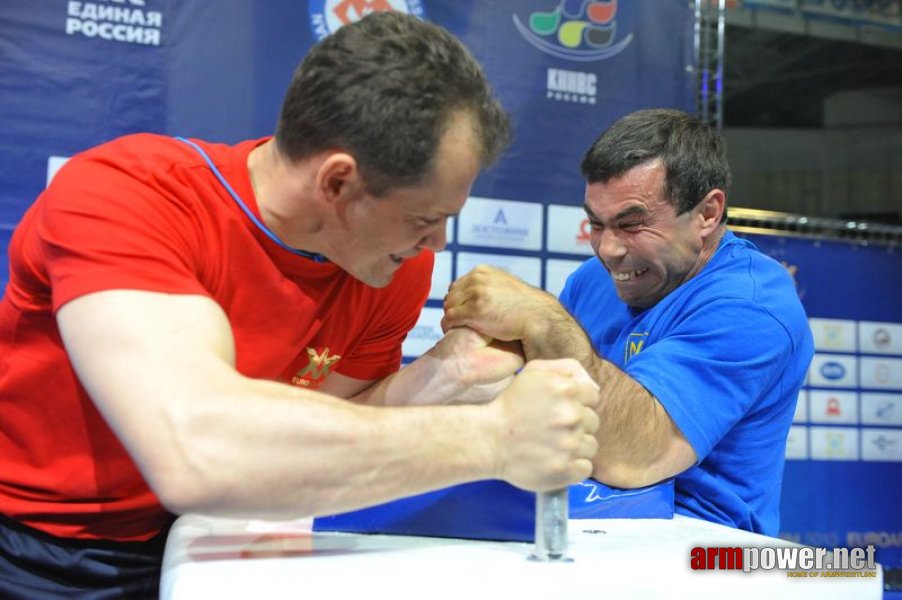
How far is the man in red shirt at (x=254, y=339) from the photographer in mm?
774

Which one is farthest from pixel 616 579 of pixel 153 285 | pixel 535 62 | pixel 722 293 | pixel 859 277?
pixel 859 277

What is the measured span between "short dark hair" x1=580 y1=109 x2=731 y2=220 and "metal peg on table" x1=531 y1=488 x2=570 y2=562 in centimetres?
108

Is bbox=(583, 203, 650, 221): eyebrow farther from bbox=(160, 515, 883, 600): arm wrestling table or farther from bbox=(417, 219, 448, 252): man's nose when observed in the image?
bbox=(160, 515, 883, 600): arm wrestling table

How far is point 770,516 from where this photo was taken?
1594 mm

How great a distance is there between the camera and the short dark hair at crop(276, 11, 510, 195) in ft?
3.11

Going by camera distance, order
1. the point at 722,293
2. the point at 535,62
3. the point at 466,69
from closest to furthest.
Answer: the point at 466,69
the point at 722,293
the point at 535,62

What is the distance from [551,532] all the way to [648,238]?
106cm

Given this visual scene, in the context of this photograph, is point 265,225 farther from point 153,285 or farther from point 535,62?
point 535,62

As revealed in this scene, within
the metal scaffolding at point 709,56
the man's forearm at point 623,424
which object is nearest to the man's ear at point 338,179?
the man's forearm at point 623,424

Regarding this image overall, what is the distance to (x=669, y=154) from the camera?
1774mm

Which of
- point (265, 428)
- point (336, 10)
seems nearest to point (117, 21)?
point (336, 10)

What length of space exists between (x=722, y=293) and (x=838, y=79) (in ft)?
19.7

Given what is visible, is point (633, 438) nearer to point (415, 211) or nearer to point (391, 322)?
point (391, 322)

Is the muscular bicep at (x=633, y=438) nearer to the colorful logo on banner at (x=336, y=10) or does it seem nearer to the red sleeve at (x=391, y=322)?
the red sleeve at (x=391, y=322)
